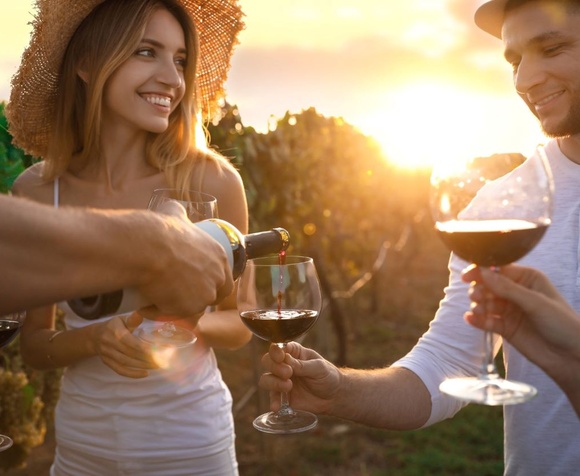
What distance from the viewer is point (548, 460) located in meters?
2.10

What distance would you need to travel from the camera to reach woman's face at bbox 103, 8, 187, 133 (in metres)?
2.88

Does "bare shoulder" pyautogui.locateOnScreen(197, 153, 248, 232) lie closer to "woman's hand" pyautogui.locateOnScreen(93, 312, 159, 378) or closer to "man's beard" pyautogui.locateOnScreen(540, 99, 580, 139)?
"woman's hand" pyautogui.locateOnScreen(93, 312, 159, 378)

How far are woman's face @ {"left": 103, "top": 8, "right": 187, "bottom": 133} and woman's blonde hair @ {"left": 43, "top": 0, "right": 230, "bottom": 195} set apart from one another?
0.14 feet

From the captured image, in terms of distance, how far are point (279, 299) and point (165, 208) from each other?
0.46m

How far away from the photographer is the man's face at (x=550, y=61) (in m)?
2.33

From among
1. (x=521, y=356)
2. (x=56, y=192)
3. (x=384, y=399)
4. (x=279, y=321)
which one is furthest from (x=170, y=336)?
(x=56, y=192)

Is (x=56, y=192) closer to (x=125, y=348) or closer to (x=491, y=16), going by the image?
(x=125, y=348)

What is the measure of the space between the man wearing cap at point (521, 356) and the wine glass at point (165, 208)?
266mm

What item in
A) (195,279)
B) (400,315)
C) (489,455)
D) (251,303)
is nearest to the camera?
(195,279)

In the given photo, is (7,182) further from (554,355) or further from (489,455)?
(489,455)

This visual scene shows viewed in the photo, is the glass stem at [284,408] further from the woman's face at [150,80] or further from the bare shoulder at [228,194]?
the woman's face at [150,80]

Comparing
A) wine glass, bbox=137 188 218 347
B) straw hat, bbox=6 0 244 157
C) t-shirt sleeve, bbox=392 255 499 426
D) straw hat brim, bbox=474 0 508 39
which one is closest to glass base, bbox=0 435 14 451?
wine glass, bbox=137 188 218 347

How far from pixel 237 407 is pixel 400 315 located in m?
5.76

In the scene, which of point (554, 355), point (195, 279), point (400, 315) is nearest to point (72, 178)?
point (195, 279)
